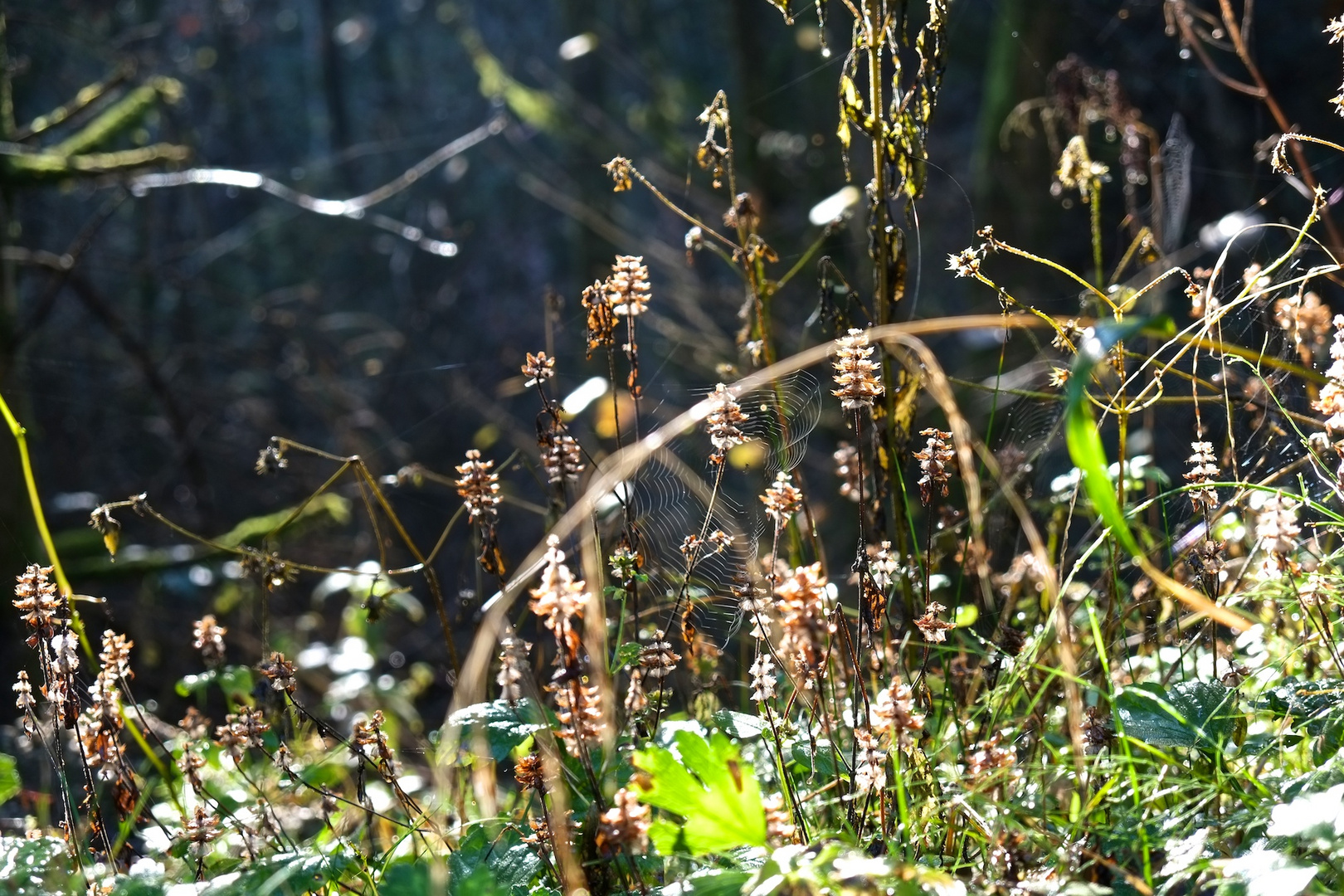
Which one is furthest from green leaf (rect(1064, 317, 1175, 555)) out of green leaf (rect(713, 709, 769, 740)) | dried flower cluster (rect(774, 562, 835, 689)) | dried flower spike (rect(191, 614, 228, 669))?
dried flower spike (rect(191, 614, 228, 669))

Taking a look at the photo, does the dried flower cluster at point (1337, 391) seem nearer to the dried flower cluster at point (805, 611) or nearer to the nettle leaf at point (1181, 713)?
the nettle leaf at point (1181, 713)

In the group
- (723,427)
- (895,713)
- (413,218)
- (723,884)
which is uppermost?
(413,218)

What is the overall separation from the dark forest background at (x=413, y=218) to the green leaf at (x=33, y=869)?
875 millimetres

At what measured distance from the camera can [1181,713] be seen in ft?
4.06

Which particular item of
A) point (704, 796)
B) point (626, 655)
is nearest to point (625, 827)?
point (704, 796)

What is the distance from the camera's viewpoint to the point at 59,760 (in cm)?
138

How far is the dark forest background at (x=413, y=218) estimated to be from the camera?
529 centimetres

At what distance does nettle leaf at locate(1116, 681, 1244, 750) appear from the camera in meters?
1.16

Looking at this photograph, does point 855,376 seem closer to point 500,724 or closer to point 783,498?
point 783,498

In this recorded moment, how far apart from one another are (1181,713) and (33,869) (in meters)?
1.30

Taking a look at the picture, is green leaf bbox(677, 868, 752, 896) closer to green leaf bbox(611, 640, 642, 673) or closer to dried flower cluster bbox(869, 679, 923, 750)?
dried flower cluster bbox(869, 679, 923, 750)

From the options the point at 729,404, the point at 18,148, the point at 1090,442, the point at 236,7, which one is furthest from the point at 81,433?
the point at 1090,442

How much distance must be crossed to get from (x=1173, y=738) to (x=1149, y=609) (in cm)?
56

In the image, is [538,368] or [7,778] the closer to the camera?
[538,368]
